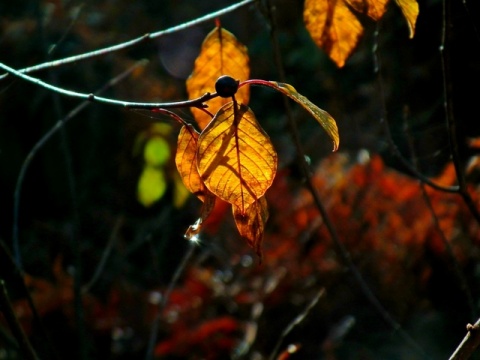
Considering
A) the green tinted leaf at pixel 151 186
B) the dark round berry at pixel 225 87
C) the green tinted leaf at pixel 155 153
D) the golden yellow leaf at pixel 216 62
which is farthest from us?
the green tinted leaf at pixel 155 153

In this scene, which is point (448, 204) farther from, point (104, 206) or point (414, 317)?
point (104, 206)

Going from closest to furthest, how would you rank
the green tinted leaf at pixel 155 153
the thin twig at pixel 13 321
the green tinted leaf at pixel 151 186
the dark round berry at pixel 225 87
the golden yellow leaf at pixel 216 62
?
the dark round berry at pixel 225 87
the thin twig at pixel 13 321
the golden yellow leaf at pixel 216 62
the green tinted leaf at pixel 151 186
the green tinted leaf at pixel 155 153

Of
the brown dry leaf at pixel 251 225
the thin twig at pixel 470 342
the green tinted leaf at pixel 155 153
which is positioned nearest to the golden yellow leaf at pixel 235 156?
the brown dry leaf at pixel 251 225

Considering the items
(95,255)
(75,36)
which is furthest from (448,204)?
(75,36)

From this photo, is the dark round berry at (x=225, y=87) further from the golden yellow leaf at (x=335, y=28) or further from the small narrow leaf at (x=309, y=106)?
the golden yellow leaf at (x=335, y=28)

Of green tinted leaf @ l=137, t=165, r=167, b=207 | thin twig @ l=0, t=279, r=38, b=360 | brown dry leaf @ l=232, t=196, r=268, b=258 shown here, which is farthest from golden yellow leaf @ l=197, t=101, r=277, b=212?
green tinted leaf @ l=137, t=165, r=167, b=207

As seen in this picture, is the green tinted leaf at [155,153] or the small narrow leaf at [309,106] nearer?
the small narrow leaf at [309,106]

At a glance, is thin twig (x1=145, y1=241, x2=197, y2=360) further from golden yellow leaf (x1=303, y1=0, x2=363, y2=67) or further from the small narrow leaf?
the small narrow leaf
